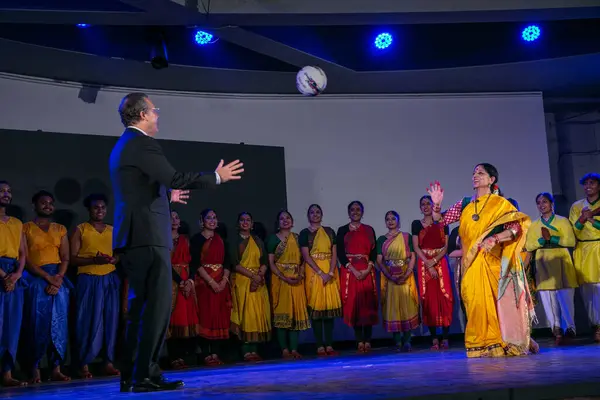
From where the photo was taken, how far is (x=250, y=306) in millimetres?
6977

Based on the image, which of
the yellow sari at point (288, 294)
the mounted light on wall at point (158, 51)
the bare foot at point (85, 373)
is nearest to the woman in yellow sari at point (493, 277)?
the yellow sari at point (288, 294)

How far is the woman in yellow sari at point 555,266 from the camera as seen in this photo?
272 inches

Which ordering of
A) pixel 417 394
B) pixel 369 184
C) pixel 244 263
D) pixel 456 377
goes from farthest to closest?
pixel 369 184
pixel 244 263
pixel 456 377
pixel 417 394

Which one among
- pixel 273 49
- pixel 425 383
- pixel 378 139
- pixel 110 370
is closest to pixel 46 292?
pixel 110 370

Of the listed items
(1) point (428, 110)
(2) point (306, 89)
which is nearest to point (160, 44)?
(2) point (306, 89)

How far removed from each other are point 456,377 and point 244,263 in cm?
397

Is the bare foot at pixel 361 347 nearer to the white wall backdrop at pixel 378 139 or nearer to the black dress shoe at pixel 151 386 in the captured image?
the white wall backdrop at pixel 378 139

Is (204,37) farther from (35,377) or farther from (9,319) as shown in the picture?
(35,377)

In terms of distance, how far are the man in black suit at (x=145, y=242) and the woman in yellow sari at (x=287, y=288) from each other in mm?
3659

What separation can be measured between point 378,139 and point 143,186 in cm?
566

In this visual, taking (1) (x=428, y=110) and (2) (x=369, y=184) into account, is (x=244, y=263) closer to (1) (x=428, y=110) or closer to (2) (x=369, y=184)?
(2) (x=369, y=184)

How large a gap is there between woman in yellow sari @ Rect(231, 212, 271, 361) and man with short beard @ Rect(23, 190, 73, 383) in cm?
171

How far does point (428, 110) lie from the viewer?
8.87 meters

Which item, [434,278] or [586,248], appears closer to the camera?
[586,248]
